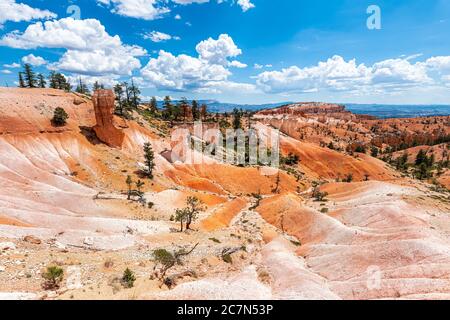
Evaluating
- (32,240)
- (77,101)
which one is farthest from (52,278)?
(77,101)

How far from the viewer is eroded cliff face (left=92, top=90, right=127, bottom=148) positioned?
65875 millimetres

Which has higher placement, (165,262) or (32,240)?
(32,240)

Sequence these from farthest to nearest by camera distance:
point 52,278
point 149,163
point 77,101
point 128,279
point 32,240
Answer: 1. point 77,101
2. point 149,163
3. point 32,240
4. point 128,279
5. point 52,278

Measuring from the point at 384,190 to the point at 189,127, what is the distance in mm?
67206

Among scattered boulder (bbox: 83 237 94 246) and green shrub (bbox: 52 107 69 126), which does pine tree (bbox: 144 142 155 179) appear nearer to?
green shrub (bbox: 52 107 69 126)

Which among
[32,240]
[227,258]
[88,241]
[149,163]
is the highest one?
[149,163]

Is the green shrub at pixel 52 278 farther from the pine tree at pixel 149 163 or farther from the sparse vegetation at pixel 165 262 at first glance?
the pine tree at pixel 149 163

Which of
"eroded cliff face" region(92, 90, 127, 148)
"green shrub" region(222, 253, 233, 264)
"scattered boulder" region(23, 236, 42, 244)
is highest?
"eroded cliff face" region(92, 90, 127, 148)

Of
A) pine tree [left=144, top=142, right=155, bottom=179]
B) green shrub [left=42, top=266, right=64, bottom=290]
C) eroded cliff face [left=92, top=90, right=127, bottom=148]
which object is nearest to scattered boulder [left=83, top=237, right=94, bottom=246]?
green shrub [left=42, top=266, right=64, bottom=290]

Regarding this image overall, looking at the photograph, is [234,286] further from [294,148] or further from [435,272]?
A: [294,148]

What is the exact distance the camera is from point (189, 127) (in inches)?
3939

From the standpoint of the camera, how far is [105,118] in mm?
66750

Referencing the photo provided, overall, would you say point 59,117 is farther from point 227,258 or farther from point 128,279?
point 128,279

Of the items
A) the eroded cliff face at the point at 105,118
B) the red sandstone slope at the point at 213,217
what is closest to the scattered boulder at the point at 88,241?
the red sandstone slope at the point at 213,217
